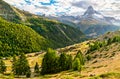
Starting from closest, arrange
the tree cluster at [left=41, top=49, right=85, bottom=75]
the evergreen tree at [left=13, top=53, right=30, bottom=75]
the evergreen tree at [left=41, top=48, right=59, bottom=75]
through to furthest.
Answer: the evergreen tree at [left=41, top=48, right=59, bottom=75]
the tree cluster at [left=41, top=49, right=85, bottom=75]
the evergreen tree at [left=13, top=53, right=30, bottom=75]

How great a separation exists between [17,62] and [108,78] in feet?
278

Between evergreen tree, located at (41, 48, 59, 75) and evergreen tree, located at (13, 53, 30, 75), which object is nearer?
→ evergreen tree, located at (41, 48, 59, 75)

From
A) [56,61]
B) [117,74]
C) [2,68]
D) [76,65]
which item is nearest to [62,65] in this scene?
[56,61]

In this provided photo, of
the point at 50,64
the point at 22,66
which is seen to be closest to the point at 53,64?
the point at 50,64

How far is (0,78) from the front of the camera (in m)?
85.9

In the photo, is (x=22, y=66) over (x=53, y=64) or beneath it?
beneath

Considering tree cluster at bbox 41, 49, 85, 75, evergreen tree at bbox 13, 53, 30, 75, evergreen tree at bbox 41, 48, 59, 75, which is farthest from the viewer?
evergreen tree at bbox 13, 53, 30, 75

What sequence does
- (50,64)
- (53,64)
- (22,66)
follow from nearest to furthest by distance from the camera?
1. (53,64)
2. (50,64)
3. (22,66)

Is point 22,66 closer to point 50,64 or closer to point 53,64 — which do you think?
point 50,64

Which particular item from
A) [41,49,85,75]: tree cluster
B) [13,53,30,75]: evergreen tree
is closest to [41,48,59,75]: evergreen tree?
[41,49,85,75]: tree cluster

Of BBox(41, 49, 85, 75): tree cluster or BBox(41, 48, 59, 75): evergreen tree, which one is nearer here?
BBox(41, 48, 59, 75): evergreen tree

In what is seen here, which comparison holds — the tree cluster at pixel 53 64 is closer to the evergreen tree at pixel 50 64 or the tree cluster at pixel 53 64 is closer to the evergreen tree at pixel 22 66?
the evergreen tree at pixel 50 64

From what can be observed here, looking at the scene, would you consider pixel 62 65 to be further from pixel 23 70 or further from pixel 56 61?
pixel 23 70

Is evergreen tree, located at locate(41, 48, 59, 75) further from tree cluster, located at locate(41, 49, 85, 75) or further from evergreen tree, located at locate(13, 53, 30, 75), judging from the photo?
evergreen tree, located at locate(13, 53, 30, 75)
